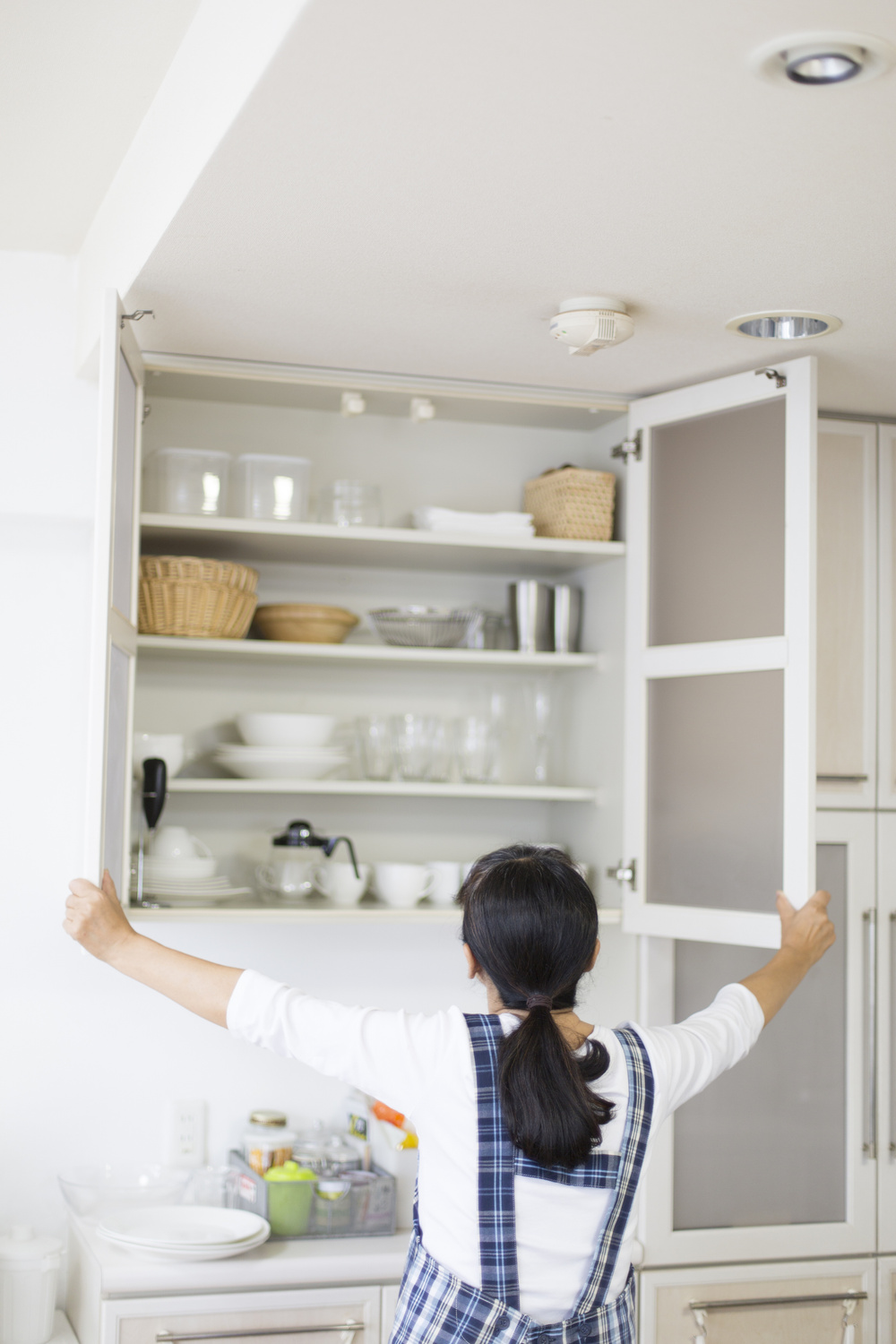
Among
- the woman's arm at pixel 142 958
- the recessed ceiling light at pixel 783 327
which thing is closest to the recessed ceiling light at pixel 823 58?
the recessed ceiling light at pixel 783 327

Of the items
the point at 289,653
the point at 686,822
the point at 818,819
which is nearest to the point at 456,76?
the point at 289,653

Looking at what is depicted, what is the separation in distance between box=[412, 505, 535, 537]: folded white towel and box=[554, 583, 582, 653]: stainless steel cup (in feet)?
0.66

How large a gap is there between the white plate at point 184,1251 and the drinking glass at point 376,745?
0.96 metres

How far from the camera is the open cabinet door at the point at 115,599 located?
1.95 m

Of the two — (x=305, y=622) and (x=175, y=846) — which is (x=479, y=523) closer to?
(x=305, y=622)

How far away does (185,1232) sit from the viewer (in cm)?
244

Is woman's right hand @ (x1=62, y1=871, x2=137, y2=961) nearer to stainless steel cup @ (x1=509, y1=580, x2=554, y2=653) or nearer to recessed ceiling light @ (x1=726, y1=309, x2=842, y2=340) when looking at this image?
stainless steel cup @ (x1=509, y1=580, x2=554, y2=653)

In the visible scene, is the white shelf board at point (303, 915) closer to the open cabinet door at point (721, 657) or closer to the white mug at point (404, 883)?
the white mug at point (404, 883)

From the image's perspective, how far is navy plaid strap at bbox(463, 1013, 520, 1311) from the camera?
1510 mm

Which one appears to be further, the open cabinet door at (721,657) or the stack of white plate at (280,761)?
the stack of white plate at (280,761)

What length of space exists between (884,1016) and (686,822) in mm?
680

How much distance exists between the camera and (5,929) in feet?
8.67

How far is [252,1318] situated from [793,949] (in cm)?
119

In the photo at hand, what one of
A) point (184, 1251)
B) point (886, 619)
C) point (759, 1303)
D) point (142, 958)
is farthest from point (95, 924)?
point (886, 619)
